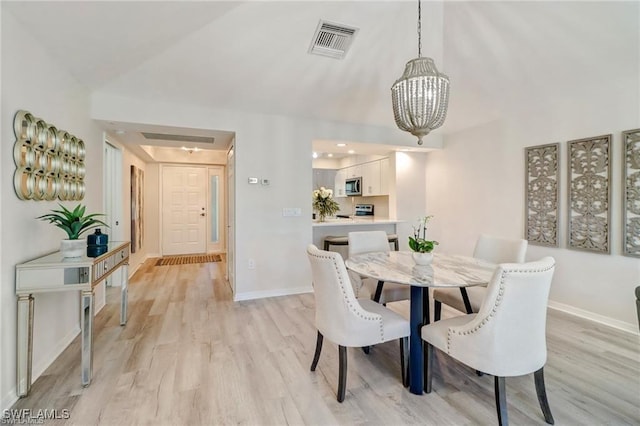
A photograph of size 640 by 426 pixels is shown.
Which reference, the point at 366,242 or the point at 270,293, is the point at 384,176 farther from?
the point at 270,293

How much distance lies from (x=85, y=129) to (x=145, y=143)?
1.52 metres

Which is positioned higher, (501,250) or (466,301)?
(501,250)

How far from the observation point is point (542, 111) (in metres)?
3.42

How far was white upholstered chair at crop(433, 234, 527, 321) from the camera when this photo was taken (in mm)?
2309

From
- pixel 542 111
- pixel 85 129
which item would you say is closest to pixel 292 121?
pixel 85 129

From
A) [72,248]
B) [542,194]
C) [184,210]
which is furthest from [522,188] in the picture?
[184,210]

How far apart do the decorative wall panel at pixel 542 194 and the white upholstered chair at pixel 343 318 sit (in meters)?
2.59

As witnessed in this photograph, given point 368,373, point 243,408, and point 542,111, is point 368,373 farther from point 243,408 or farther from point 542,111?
point 542,111

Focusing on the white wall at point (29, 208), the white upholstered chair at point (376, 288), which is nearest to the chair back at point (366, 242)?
the white upholstered chair at point (376, 288)

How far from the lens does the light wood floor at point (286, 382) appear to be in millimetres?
1673

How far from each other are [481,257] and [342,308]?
5.45 feet

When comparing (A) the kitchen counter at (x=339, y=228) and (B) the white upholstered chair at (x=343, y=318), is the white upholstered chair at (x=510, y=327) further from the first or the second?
(A) the kitchen counter at (x=339, y=228)

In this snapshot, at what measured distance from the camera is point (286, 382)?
6.56ft

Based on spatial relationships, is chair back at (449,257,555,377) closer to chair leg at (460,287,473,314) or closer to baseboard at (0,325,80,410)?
chair leg at (460,287,473,314)
